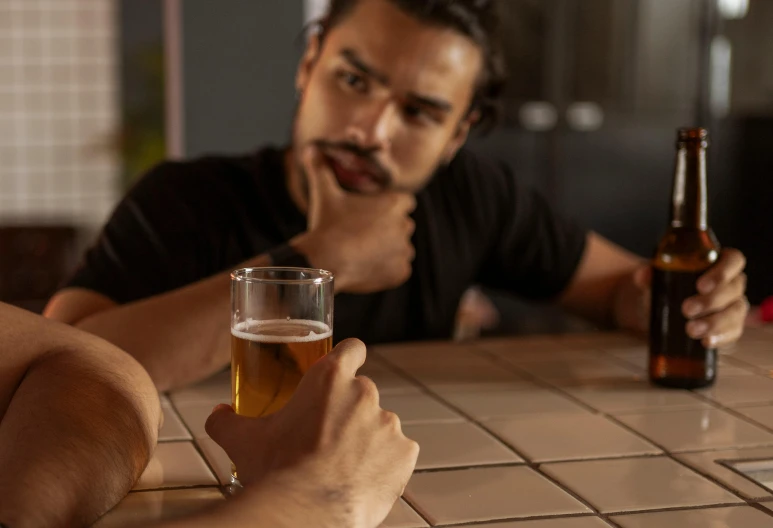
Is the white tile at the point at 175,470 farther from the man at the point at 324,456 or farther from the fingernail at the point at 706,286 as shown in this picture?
the fingernail at the point at 706,286

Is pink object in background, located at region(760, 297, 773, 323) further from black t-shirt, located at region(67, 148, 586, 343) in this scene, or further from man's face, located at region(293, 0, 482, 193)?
man's face, located at region(293, 0, 482, 193)

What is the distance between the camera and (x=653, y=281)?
3.95ft

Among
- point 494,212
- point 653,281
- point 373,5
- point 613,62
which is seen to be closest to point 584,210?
point 613,62

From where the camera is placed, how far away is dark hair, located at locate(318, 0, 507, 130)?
63.9 inches

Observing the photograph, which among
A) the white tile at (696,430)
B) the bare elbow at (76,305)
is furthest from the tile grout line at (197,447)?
the white tile at (696,430)

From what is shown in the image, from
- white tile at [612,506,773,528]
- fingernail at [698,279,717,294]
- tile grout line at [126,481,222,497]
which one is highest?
fingernail at [698,279,717,294]

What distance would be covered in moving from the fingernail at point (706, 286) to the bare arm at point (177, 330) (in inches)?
21.6

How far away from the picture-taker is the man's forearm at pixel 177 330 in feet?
3.78

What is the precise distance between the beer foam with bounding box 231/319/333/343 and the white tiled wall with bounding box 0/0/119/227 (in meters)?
4.17

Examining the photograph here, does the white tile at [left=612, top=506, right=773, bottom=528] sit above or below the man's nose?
below

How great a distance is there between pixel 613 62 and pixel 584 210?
61cm

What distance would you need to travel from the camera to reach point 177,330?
1204 millimetres

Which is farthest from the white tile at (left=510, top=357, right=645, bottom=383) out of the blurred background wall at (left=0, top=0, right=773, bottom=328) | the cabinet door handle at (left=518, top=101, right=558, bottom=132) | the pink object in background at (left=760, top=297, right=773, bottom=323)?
the cabinet door handle at (left=518, top=101, right=558, bottom=132)

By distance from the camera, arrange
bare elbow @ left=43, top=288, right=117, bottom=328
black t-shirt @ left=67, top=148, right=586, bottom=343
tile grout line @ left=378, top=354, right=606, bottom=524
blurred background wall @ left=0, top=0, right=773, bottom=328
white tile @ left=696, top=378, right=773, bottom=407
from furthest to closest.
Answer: blurred background wall @ left=0, top=0, right=773, bottom=328 < black t-shirt @ left=67, top=148, right=586, bottom=343 < bare elbow @ left=43, top=288, right=117, bottom=328 < white tile @ left=696, top=378, right=773, bottom=407 < tile grout line @ left=378, top=354, right=606, bottom=524
